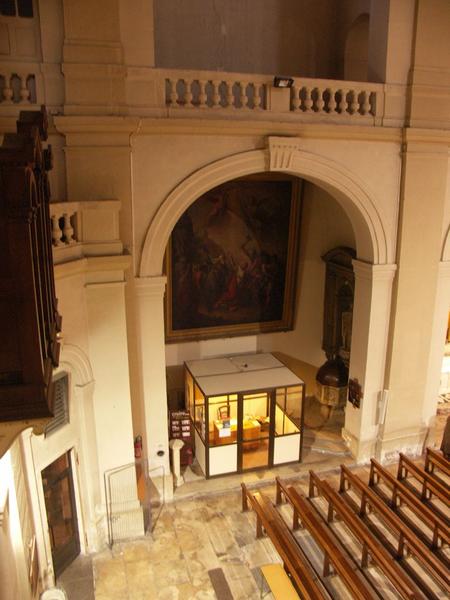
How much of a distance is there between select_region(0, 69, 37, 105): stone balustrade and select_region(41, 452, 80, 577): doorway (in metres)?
5.17

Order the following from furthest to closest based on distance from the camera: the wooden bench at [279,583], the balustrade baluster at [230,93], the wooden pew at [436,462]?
the wooden pew at [436,462] < the balustrade baluster at [230,93] < the wooden bench at [279,583]

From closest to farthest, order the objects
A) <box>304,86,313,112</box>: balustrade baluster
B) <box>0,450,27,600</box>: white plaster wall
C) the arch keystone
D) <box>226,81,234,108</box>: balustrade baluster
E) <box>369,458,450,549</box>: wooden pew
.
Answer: <box>0,450,27,600</box>: white plaster wall < <box>369,458,450,549</box>: wooden pew < <box>226,81,234,108</box>: balustrade baluster < the arch keystone < <box>304,86,313,112</box>: balustrade baluster

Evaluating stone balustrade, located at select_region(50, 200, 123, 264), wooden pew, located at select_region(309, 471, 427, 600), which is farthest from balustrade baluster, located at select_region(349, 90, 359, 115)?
wooden pew, located at select_region(309, 471, 427, 600)

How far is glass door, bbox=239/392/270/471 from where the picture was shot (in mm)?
10516

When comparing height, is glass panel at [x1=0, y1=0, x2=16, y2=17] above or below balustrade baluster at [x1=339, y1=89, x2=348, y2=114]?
above

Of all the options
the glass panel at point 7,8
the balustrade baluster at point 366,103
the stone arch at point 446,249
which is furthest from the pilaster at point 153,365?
the stone arch at point 446,249

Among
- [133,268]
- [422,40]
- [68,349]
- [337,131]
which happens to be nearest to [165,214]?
[133,268]

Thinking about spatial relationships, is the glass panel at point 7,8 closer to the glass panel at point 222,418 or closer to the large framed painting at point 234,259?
the large framed painting at point 234,259

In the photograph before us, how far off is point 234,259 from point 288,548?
6.25 meters

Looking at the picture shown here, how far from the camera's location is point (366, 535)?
7.74 meters

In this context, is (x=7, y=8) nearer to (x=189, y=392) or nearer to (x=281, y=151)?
(x=281, y=151)

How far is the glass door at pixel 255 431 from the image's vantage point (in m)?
10.5

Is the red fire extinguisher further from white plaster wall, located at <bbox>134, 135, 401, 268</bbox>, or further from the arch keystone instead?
the arch keystone

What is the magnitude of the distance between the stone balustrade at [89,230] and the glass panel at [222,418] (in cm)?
393
